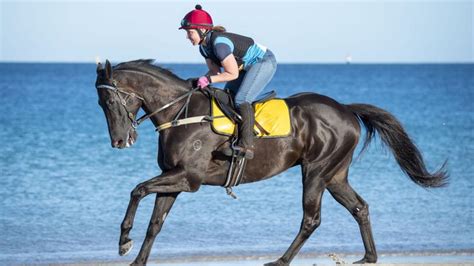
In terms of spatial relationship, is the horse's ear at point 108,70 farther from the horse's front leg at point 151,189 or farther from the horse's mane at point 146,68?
A: the horse's front leg at point 151,189

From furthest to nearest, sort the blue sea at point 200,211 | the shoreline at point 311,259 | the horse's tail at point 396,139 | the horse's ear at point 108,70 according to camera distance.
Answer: the blue sea at point 200,211 → the shoreline at point 311,259 → the horse's tail at point 396,139 → the horse's ear at point 108,70

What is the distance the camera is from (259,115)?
10.6 meters

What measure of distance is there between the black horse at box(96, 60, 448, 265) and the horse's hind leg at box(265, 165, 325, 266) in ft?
0.03

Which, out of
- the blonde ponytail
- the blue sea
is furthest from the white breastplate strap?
the blue sea

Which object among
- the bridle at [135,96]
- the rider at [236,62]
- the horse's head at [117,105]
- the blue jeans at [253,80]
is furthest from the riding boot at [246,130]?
the horse's head at [117,105]

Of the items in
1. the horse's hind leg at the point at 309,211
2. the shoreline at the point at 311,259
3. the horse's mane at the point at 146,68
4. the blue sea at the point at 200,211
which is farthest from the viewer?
the blue sea at the point at 200,211

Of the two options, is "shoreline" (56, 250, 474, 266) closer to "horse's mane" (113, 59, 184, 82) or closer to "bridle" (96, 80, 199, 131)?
"bridle" (96, 80, 199, 131)

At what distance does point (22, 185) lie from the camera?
1952cm

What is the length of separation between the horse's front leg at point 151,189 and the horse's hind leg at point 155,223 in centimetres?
29

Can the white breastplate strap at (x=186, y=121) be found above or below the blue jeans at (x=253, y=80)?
below

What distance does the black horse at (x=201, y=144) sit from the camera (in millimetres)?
10227

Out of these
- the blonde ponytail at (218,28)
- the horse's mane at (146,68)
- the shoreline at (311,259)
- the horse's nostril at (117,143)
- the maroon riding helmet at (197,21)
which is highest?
the maroon riding helmet at (197,21)

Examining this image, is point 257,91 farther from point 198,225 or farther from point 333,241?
point 198,225

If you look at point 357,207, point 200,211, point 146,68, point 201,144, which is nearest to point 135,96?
point 146,68
